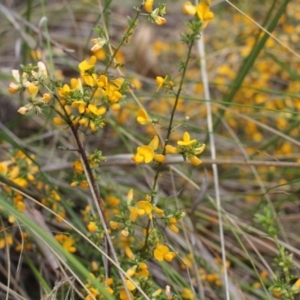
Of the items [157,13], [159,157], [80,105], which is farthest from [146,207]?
[157,13]

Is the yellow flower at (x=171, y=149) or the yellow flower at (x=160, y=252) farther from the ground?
the yellow flower at (x=171, y=149)

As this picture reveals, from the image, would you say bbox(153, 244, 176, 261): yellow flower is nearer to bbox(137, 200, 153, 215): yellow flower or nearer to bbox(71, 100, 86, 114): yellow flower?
bbox(137, 200, 153, 215): yellow flower

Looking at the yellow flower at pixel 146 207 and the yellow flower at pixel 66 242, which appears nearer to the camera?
the yellow flower at pixel 146 207

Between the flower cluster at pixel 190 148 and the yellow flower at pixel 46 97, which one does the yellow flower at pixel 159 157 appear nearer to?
the flower cluster at pixel 190 148

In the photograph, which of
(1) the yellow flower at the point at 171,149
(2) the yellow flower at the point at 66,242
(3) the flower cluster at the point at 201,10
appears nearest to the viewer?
(3) the flower cluster at the point at 201,10

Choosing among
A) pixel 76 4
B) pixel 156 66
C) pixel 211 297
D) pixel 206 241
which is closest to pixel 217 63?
pixel 156 66

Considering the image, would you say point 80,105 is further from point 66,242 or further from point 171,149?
point 66,242

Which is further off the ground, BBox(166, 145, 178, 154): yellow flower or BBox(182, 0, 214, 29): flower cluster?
BBox(182, 0, 214, 29): flower cluster

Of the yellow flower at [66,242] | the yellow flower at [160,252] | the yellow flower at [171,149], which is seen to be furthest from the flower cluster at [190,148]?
the yellow flower at [66,242]

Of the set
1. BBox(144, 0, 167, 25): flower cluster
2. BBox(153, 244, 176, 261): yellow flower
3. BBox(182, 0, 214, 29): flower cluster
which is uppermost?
BBox(182, 0, 214, 29): flower cluster

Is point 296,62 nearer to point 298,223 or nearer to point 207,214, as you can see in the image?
point 298,223

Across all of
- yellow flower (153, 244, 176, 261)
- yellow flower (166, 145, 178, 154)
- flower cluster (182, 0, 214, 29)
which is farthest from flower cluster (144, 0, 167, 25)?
yellow flower (153, 244, 176, 261)
